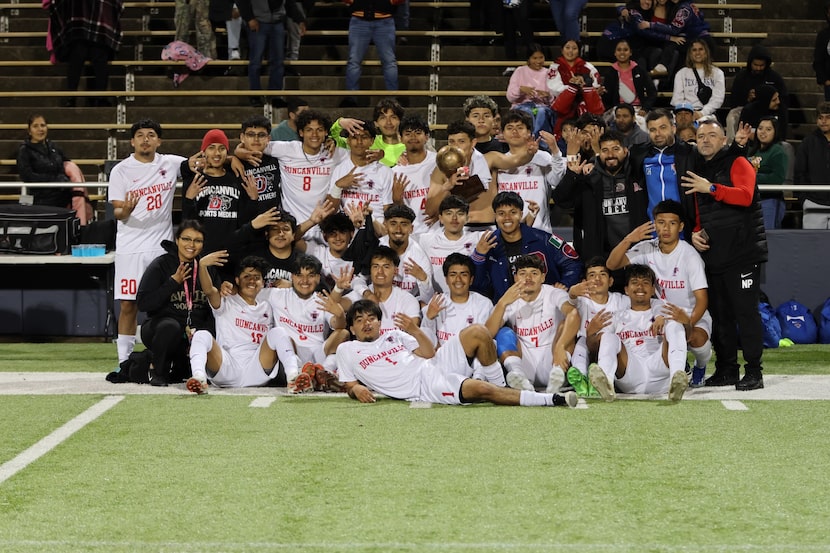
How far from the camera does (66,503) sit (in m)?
5.64

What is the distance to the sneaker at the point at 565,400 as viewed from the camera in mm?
7809

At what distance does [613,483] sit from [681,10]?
9.90m

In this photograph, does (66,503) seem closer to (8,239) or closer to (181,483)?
(181,483)

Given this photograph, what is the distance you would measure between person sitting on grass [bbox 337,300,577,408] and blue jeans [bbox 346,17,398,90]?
6.60m

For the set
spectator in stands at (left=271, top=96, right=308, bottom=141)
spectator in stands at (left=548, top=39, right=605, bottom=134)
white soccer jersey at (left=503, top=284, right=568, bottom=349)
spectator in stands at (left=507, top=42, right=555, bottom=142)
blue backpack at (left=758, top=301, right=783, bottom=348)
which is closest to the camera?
white soccer jersey at (left=503, top=284, right=568, bottom=349)

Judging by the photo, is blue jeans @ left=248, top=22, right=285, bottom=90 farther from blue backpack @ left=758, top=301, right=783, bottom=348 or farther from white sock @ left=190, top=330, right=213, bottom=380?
white sock @ left=190, top=330, right=213, bottom=380

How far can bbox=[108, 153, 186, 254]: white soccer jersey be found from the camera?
9.58m

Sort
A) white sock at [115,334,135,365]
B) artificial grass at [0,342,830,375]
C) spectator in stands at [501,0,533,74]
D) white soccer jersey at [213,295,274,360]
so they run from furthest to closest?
spectator in stands at [501,0,533,74] < artificial grass at [0,342,830,375] < white sock at [115,334,135,365] < white soccer jersey at [213,295,274,360]

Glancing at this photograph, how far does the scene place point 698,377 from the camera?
899 centimetres

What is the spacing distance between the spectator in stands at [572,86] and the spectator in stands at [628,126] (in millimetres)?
949

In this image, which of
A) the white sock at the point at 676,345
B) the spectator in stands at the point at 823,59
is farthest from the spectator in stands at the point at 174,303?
the spectator in stands at the point at 823,59

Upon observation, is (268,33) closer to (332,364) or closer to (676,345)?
(332,364)

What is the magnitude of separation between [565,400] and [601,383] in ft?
1.02

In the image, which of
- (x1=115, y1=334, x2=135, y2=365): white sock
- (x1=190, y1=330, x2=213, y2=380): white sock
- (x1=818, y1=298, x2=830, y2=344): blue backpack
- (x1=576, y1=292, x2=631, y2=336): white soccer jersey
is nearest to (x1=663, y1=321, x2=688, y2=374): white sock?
(x1=576, y1=292, x2=631, y2=336): white soccer jersey
